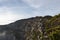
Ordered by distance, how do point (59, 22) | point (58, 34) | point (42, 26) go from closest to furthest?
point (58, 34)
point (59, 22)
point (42, 26)


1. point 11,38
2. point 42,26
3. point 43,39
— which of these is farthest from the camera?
point 11,38

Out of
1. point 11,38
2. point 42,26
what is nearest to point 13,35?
point 11,38

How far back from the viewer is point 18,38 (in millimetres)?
196750

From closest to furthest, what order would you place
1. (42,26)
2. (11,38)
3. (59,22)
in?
1. (59,22)
2. (42,26)
3. (11,38)

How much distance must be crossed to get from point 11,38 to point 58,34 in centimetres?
14957

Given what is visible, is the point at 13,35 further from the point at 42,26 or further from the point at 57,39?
the point at 57,39

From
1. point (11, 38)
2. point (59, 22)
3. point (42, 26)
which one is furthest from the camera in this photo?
point (11, 38)

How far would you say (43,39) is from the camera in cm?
5825

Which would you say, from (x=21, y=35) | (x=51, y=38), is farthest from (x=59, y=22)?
(x=21, y=35)

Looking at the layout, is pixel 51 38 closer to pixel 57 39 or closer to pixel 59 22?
pixel 57 39

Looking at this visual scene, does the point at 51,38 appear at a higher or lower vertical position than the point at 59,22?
lower

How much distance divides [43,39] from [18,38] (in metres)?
140

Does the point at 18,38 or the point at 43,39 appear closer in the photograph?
the point at 43,39

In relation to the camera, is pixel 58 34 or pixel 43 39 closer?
pixel 58 34
